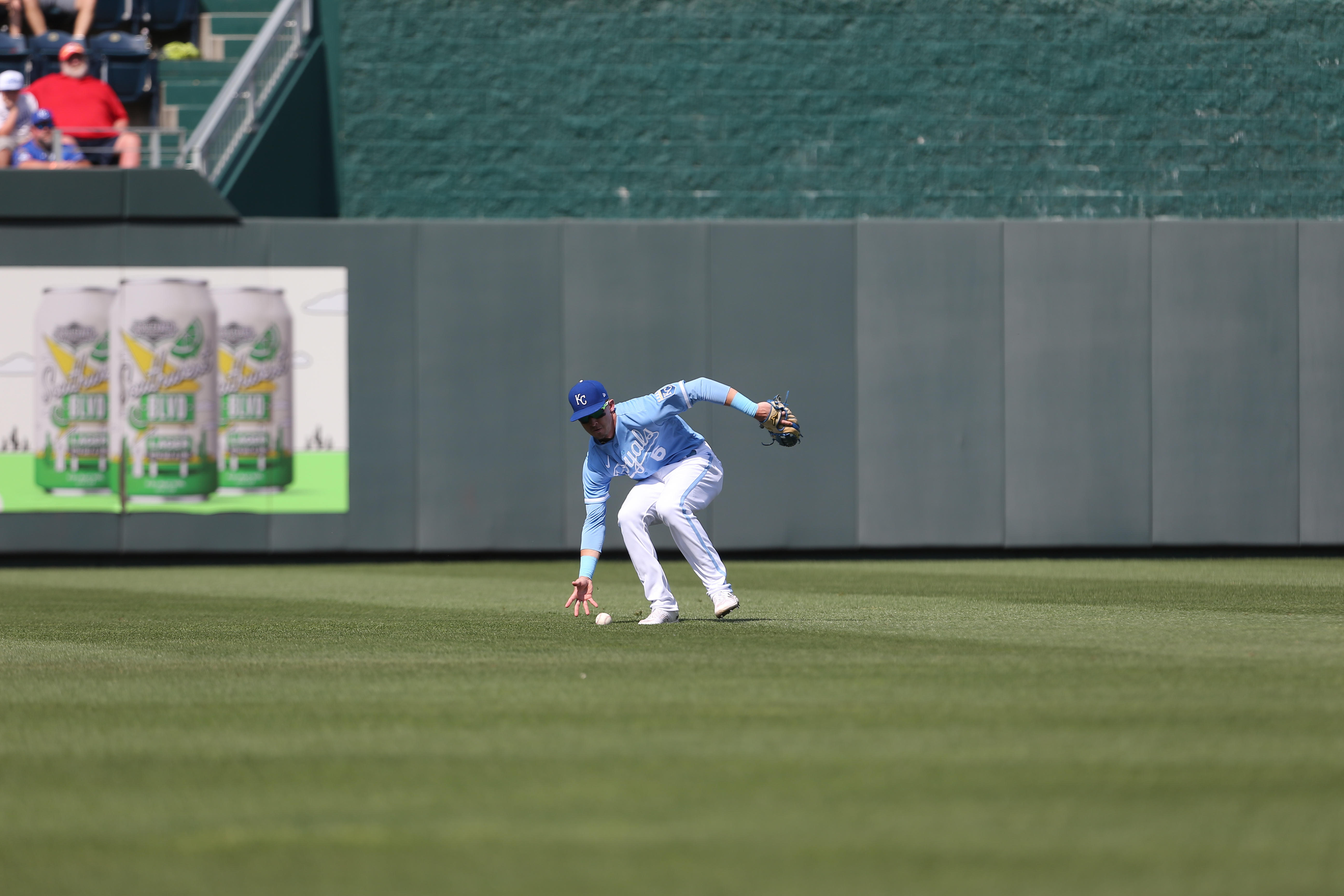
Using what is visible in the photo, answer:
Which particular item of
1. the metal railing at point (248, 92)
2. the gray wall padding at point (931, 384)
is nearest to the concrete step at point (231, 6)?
the metal railing at point (248, 92)

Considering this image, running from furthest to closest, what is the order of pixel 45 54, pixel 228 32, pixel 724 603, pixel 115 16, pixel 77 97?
pixel 228 32 → pixel 115 16 → pixel 45 54 → pixel 77 97 → pixel 724 603

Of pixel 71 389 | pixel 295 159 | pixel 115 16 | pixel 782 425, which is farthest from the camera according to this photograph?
pixel 115 16

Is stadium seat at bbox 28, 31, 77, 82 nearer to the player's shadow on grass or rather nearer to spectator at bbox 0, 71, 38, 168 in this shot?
spectator at bbox 0, 71, 38, 168

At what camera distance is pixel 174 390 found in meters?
19.2

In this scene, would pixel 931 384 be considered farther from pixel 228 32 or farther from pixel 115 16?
pixel 115 16

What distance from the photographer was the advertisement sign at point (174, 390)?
19.2 m

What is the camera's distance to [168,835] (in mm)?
4477

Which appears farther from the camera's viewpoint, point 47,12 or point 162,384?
point 47,12

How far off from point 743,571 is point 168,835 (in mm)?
13258

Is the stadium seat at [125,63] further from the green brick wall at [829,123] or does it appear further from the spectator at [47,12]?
the green brick wall at [829,123]

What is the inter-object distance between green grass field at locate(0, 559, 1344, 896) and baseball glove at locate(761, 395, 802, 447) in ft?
3.95

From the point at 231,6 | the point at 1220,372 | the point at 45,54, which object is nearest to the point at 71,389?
the point at 45,54

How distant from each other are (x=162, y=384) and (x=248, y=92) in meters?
4.24

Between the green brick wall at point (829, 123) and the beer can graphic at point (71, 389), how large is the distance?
16.0ft
